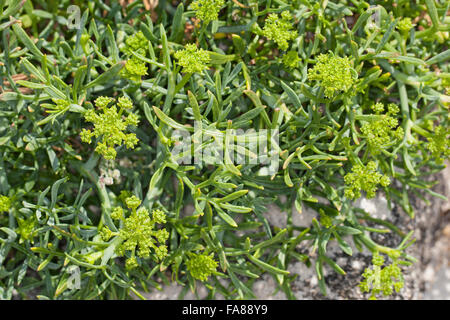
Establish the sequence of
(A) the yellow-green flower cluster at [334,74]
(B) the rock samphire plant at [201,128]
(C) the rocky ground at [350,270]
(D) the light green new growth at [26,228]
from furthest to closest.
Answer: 1. (C) the rocky ground at [350,270]
2. (D) the light green new growth at [26,228]
3. (B) the rock samphire plant at [201,128]
4. (A) the yellow-green flower cluster at [334,74]

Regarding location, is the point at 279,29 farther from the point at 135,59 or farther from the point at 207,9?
the point at 135,59

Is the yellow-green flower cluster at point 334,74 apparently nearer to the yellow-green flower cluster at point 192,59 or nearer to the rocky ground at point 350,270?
the yellow-green flower cluster at point 192,59

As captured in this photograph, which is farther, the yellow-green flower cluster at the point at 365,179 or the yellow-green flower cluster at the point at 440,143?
the yellow-green flower cluster at the point at 440,143

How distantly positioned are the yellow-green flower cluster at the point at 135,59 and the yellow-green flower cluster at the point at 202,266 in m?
0.60

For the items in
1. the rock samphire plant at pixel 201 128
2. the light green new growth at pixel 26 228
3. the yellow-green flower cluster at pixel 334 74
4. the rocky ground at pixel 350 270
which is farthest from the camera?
the rocky ground at pixel 350 270

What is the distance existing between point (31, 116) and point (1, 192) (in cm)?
29

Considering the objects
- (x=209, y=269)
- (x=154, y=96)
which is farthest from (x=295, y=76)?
(x=209, y=269)

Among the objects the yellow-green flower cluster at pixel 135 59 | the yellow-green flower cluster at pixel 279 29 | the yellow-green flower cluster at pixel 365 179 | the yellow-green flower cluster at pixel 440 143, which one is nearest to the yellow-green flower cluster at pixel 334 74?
the yellow-green flower cluster at pixel 279 29

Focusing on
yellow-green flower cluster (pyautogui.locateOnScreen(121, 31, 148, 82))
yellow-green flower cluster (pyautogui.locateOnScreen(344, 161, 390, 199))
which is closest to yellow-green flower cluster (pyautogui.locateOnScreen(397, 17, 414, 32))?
yellow-green flower cluster (pyautogui.locateOnScreen(344, 161, 390, 199))

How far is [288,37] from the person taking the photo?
4.59 ft

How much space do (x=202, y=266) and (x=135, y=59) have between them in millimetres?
681

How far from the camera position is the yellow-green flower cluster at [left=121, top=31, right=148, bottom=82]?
1.41 m

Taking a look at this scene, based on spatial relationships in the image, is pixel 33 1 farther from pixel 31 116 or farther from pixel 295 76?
pixel 295 76

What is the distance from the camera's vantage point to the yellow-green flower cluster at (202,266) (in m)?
1.45
